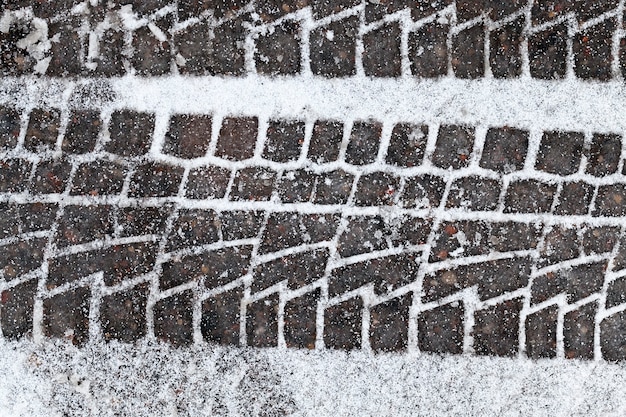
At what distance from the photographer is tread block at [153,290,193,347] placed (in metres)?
2.27

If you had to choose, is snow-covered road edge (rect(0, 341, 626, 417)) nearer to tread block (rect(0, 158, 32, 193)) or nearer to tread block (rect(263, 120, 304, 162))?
tread block (rect(0, 158, 32, 193))

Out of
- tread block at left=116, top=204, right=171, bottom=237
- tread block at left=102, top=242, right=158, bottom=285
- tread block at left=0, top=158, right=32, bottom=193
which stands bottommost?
tread block at left=102, top=242, right=158, bottom=285

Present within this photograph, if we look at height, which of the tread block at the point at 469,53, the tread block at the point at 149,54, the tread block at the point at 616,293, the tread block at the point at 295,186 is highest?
the tread block at the point at 149,54

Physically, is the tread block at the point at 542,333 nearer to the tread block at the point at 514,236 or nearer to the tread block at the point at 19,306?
the tread block at the point at 514,236

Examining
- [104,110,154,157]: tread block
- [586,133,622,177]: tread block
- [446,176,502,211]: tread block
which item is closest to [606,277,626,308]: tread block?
[586,133,622,177]: tread block

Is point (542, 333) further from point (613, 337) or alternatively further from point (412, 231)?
point (412, 231)

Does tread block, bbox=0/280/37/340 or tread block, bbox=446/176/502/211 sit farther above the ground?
tread block, bbox=446/176/502/211

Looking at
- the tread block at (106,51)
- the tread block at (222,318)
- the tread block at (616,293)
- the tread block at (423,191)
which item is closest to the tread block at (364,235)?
the tread block at (423,191)

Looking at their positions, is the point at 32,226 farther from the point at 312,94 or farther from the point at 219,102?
the point at 312,94

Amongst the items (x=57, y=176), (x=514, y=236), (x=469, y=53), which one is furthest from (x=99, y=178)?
(x=514, y=236)

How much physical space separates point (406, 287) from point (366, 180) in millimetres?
463

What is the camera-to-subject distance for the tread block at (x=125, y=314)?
228 centimetres

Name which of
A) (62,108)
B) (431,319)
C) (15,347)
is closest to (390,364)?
(431,319)

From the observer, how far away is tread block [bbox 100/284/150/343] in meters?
2.28
